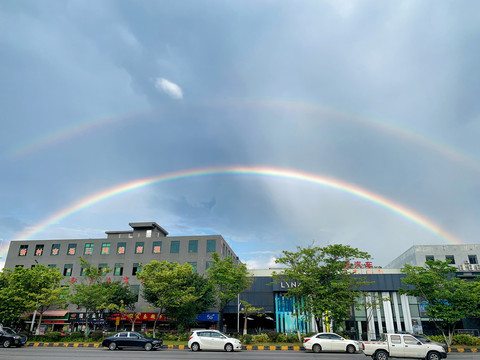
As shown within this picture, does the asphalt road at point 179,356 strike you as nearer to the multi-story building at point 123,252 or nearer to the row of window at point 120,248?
the multi-story building at point 123,252

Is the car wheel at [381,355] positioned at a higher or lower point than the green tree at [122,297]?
lower

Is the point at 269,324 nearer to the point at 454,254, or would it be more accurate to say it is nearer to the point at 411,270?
the point at 411,270

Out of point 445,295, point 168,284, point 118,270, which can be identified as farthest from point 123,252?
A: point 445,295

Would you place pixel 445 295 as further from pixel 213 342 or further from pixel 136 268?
pixel 136 268

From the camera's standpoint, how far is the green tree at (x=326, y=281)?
3055cm

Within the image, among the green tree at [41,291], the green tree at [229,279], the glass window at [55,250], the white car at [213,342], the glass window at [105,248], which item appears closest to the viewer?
the white car at [213,342]

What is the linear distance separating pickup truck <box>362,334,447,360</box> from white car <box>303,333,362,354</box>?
19.8 ft

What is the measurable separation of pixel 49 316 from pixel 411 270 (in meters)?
51.1

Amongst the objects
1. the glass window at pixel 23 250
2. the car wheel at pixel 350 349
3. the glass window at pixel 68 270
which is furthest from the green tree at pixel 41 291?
the car wheel at pixel 350 349

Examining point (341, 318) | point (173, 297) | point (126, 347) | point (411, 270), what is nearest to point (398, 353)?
point (341, 318)

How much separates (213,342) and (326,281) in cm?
1302

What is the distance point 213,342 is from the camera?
25188mm

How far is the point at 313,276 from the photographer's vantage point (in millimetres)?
32000

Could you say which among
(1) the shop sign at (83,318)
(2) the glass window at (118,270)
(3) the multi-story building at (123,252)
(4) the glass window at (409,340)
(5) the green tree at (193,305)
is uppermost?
(3) the multi-story building at (123,252)
